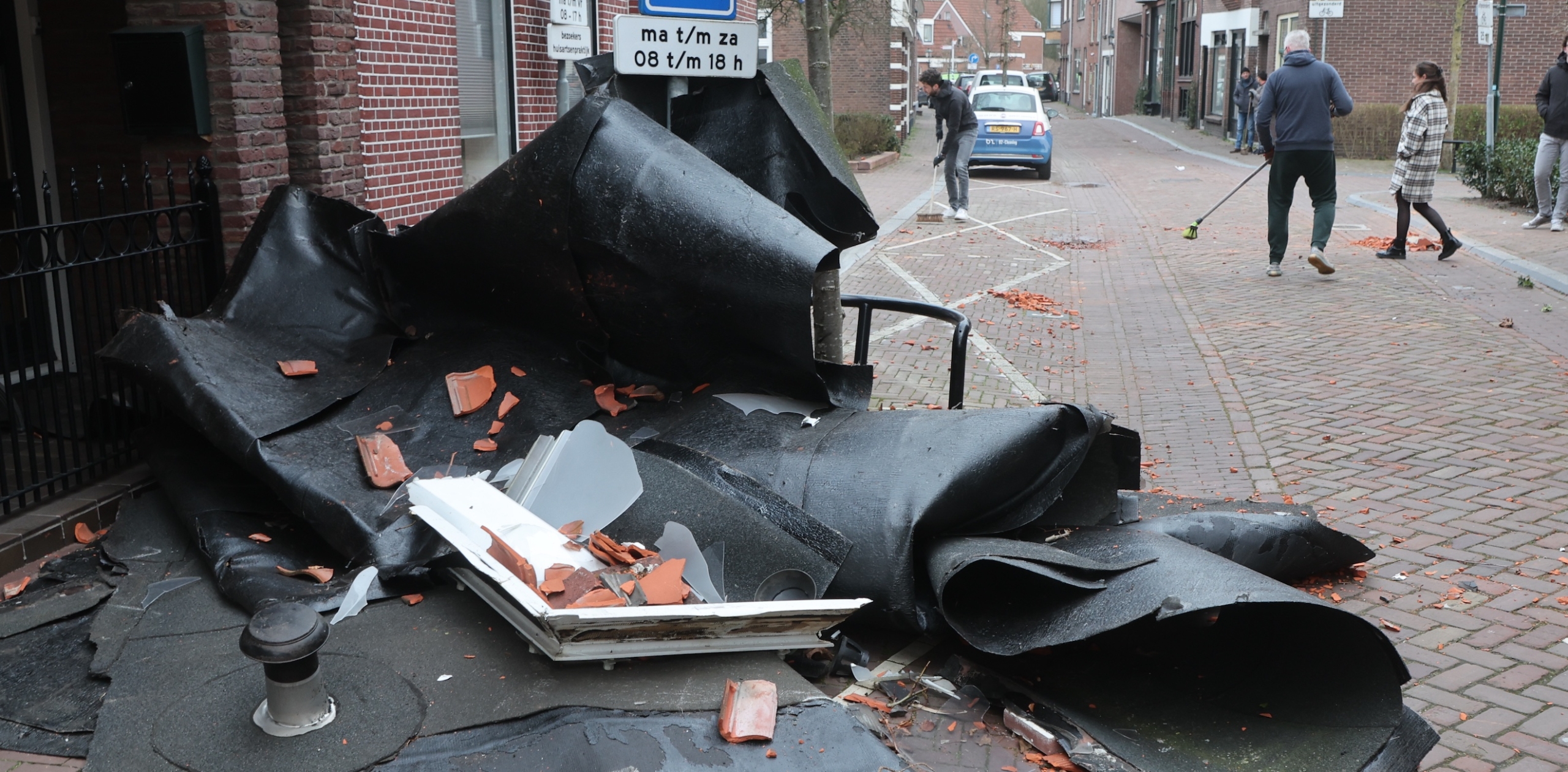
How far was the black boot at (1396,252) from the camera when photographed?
12.0 meters

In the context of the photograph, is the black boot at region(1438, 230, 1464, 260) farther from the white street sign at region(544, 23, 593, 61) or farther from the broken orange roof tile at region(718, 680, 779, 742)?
the broken orange roof tile at region(718, 680, 779, 742)

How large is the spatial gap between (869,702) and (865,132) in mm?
25721

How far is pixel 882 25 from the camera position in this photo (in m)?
32.0

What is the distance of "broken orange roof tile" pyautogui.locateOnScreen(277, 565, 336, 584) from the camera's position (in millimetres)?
3871

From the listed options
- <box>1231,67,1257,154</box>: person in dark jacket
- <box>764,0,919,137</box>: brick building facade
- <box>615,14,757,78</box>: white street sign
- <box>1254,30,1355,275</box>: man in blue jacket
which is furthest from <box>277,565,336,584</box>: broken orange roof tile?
<box>1231,67,1257,154</box>: person in dark jacket

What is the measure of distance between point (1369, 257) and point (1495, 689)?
31.1ft

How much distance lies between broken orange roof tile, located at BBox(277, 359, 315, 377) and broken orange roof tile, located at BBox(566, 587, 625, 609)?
1886 mm

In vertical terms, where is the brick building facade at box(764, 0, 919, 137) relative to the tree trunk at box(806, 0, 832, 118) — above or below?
above

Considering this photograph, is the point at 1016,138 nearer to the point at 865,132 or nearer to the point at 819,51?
the point at 865,132

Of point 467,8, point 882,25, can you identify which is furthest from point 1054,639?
point 882,25

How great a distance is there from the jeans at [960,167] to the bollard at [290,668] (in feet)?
47.6

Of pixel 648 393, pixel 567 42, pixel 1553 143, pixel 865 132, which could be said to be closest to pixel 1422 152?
pixel 1553 143

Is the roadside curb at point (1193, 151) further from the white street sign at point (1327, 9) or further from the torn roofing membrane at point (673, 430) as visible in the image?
the torn roofing membrane at point (673, 430)

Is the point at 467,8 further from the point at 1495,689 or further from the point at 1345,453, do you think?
the point at 1495,689
